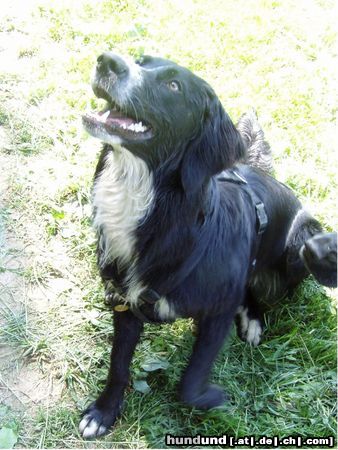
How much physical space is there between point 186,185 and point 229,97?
2.41 metres

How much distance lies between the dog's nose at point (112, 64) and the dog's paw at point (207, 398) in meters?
1.52

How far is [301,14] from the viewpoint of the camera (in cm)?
561

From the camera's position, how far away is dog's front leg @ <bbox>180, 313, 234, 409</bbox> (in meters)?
2.75

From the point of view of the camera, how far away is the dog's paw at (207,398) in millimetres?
2770

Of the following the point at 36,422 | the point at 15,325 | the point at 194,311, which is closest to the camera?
the point at 194,311

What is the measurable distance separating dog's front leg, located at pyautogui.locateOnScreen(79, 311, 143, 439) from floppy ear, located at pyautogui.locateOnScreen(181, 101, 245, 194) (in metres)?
0.81

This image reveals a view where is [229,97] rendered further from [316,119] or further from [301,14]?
[301,14]

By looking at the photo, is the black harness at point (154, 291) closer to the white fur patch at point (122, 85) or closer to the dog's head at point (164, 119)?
the dog's head at point (164, 119)

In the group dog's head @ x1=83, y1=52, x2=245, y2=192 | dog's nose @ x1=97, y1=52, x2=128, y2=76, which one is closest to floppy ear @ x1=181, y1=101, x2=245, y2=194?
dog's head @ x1=83, y1=52, x2=245, y2=192

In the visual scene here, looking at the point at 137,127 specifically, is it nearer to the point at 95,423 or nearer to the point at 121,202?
the point at 121,202

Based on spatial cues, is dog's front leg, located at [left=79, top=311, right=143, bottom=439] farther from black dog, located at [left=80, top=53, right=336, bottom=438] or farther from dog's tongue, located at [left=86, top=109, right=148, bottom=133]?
dog's tongue, located at [left=86, top=109, right=148, bottom=133]

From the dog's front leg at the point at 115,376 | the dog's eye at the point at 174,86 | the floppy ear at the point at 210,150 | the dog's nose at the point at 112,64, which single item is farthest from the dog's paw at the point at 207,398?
the dog's nose at the point at 112,64

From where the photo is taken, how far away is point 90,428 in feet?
9.22

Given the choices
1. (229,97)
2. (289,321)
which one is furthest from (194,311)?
(229,97)
